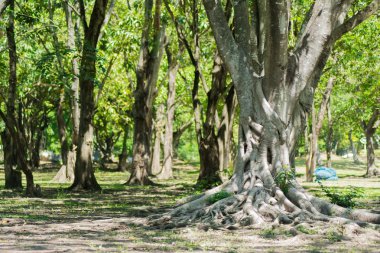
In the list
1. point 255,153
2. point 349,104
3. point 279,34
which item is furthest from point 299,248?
point 349,104

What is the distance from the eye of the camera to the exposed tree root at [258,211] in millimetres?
10414

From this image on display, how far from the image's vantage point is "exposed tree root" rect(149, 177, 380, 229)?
34.2 feet

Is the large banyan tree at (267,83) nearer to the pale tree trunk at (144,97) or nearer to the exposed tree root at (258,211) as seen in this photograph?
the exposed tree root at (258,211)

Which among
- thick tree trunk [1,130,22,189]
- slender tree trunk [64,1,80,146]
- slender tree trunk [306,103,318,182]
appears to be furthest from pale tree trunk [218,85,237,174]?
slender tree trunk [306,103,318,182]

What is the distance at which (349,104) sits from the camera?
41250mm

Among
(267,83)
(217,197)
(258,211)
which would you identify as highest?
(267,83)

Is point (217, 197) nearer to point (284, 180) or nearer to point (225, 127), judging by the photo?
point (284, 180)

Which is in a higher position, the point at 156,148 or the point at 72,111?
the point at 72,111

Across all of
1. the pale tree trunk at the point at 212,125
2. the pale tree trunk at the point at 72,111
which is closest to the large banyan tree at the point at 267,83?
the pale tree trunk at the point at 212,125

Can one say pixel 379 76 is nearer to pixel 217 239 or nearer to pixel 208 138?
pixel 208 138

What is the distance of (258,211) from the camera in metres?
11.0

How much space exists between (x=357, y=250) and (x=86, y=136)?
1469 cm

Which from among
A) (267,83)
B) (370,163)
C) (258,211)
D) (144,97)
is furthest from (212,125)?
(370,163)

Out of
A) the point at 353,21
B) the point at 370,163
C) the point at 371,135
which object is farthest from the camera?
the point at 371,135
